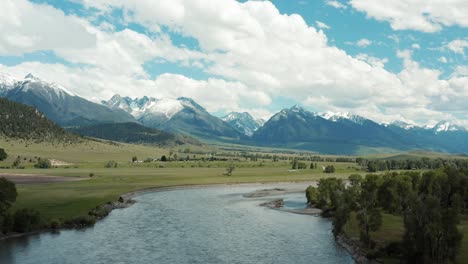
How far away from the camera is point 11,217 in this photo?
99688 millimetres

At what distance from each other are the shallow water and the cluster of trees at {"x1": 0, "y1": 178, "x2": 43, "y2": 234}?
4960mm

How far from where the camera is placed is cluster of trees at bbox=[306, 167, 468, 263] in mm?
67438

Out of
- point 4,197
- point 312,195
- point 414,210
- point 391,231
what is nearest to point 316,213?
point 312,195

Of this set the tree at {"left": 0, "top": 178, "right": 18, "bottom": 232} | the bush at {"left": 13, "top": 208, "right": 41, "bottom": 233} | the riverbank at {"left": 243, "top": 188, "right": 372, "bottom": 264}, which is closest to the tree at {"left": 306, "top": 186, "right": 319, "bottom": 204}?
the riverbank at {"left": 243, "top": 188, "right": 372, "bottom": 264}

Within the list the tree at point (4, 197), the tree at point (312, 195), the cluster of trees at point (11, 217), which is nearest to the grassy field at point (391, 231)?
the tree at point (312, 195)

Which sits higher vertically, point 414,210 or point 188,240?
point 414,210

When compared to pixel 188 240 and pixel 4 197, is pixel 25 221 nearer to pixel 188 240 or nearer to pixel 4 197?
pixel 4 197

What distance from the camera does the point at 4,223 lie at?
98.2 m

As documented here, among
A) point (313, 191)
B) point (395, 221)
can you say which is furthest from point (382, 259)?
point (313, 191)

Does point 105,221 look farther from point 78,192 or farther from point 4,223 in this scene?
point 78,192

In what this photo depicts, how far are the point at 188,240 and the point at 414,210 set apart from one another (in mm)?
46322

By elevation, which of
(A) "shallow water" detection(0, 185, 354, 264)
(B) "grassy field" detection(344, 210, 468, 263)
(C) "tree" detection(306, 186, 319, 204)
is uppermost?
(C) "tree" detection(306, 186, 319, 204)

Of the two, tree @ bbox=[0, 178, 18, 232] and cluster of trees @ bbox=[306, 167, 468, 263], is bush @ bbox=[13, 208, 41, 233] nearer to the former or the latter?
tree @ bbox=[0, 178, 18, 232]

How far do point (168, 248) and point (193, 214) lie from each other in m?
42.4
